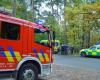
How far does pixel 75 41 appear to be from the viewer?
50.3 m

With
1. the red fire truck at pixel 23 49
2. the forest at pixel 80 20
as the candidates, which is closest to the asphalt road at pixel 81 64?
the red fire truck at pixel 23 49

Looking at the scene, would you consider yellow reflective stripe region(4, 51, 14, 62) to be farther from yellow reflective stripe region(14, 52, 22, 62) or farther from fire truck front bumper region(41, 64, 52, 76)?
fire truck front bumper region(41, 64, 52, 76)

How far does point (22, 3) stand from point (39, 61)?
43.5m

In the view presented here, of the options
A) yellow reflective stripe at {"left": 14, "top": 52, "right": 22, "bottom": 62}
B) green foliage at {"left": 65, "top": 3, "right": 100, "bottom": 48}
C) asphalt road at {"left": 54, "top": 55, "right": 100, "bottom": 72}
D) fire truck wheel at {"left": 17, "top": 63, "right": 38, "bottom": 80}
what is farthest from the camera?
green foliage at {"left": 65, "top": 3, "right": 100, "bottom": 48}

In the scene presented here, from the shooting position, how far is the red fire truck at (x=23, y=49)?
38.8 ft

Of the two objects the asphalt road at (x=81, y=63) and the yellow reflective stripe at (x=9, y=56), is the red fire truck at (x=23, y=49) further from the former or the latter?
the asphalt road at (x=81, y=63)

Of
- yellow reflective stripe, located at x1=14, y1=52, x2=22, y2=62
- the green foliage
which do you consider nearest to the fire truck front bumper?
yellow reflective stripe, located at x1=14, y1=52, x2=22, y2=62

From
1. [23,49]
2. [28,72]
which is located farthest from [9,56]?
[28,72]

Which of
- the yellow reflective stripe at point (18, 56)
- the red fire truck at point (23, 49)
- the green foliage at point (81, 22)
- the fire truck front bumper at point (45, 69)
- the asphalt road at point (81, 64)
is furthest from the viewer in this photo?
the green foliage at point (81, 22)

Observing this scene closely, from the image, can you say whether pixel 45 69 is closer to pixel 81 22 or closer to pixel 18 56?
pixel 18 56

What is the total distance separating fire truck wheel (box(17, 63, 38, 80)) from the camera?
40.8 feet

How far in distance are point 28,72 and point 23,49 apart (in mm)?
937

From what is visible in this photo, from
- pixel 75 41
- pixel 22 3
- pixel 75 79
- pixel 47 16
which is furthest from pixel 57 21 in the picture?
pixel 75 79

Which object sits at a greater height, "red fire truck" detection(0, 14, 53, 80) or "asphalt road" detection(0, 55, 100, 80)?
"red fire truck" detection(0, 14, 53, 80)
